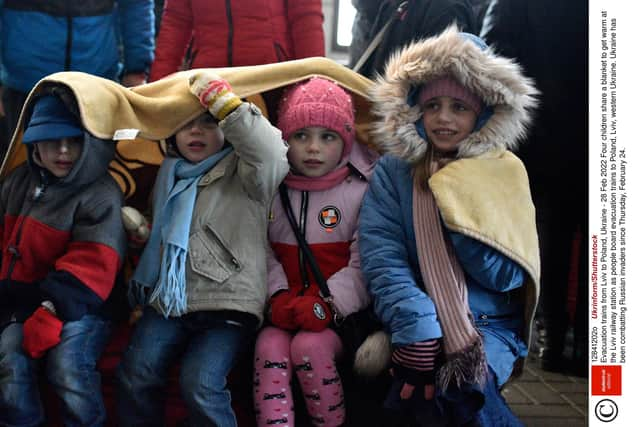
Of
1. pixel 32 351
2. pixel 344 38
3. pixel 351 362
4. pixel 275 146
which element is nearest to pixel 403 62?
pixel 275 146

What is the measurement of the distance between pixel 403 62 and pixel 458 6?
474 mm

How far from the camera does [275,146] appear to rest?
5.43 ft

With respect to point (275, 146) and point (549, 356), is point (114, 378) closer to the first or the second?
point (275, 146)

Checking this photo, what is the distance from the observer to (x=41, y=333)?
1600 millimetres

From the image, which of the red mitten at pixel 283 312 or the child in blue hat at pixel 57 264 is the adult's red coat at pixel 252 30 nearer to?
the child in blue hat at pixel 57 264

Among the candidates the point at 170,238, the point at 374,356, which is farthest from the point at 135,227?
the point at 374,356

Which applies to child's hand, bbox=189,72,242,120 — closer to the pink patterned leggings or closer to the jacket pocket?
the jacket pocket

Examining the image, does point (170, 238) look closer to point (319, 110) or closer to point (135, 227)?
point (135, 227)

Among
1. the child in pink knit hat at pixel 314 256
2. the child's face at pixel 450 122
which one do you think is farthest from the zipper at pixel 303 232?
the child's face at pixel 450 122

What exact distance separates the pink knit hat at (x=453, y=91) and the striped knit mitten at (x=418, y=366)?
22.9 inches

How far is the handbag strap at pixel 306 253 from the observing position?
5.42ft

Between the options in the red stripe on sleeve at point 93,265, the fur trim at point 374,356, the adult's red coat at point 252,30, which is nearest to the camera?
the fur trim at point 374,356

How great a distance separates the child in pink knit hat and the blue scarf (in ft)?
0.73
